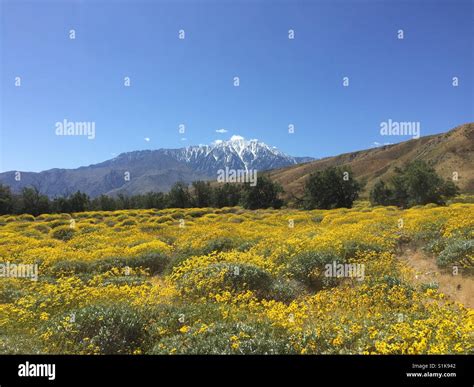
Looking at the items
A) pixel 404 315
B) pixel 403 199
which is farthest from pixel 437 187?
pixel 404 315

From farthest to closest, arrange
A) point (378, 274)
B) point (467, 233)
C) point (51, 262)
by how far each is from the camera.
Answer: point (51, 262), point (467, 233), point (378, 274)

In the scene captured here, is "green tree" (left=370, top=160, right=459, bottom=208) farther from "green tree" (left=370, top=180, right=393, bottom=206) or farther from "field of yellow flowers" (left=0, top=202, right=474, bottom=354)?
"field of yellow flowers" (left=0, top=202, right=474, bottom=354)

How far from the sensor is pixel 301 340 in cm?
704

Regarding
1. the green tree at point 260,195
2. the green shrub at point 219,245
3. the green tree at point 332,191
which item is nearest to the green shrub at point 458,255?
the green shrub at point 219,245

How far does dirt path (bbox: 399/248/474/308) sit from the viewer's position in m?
10.4

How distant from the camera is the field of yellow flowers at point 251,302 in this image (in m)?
6.98

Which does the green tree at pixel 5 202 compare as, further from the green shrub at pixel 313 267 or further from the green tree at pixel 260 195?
the green shrub at pixel 313 267

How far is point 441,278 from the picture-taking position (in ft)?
39.1

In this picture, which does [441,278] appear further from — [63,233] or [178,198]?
[178,198]

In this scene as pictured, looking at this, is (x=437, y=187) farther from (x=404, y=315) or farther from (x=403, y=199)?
(x=404, y=315)

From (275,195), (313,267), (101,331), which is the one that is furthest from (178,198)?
(101,331)

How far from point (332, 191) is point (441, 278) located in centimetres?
4937

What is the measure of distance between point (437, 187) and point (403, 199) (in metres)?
6.32
